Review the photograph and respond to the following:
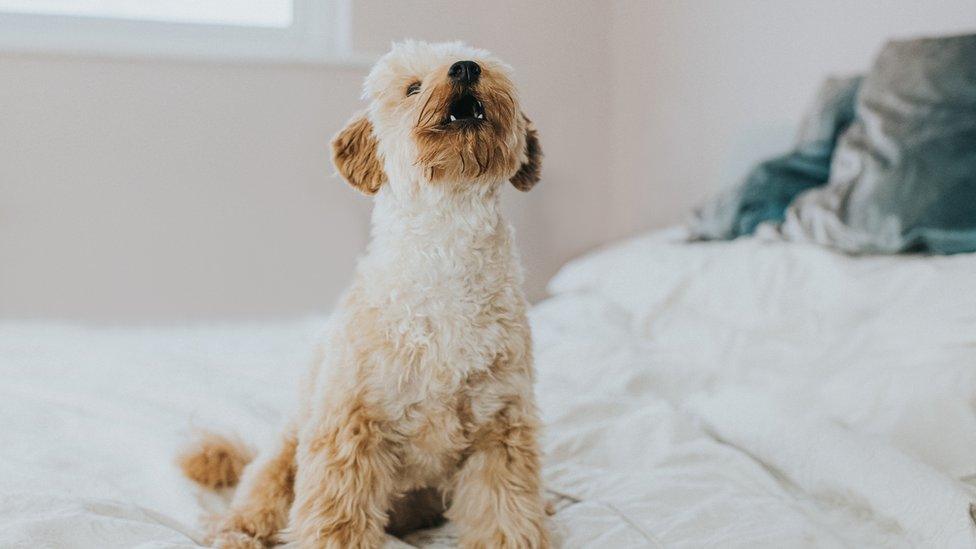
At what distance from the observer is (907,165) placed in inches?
65.7

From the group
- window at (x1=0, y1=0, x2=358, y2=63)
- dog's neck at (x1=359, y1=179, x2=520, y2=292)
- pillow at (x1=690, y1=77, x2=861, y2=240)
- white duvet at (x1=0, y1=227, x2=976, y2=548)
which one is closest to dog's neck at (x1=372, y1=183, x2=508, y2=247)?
dog's neck at (x1=359, y1=179, x2=520, y2=292)

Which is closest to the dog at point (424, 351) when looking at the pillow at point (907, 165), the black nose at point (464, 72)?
the black nose at point (464, 72)

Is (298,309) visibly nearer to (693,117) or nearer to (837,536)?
(693,117)

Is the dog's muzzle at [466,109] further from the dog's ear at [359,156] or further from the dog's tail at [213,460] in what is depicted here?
the dog's tail at [213,460]

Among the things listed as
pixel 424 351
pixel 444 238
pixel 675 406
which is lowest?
pixel 675 406

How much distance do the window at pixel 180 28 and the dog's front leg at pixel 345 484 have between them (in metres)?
1.59

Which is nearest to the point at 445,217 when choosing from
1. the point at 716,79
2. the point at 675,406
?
the point at 675,406

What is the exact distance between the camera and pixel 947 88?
169cm

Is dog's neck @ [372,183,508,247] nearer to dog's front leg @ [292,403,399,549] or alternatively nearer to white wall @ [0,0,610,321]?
dog's front leg @ [292,403,399,549]

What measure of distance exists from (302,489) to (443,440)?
0.18m

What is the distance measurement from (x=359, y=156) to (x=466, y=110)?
0.17 m

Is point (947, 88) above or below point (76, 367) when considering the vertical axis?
above

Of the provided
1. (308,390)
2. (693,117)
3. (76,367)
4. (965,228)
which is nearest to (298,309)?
(76,367)

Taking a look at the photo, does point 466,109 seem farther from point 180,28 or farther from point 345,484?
point 180,28
